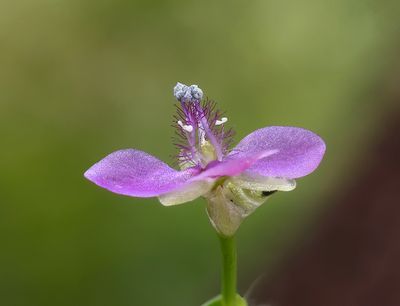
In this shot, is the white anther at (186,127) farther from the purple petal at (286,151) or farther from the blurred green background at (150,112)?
the blurred green background at (150,112)

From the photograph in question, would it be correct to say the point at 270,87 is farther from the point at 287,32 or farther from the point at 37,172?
the point at 37,172

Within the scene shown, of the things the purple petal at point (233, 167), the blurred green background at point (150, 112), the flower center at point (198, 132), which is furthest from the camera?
the blurred green background at point (150, 112)

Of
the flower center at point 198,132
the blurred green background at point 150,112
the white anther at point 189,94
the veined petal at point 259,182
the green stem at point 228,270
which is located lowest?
the blurred green background at point 150,112

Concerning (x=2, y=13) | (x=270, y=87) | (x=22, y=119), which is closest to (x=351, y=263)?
(x=270, y=87)

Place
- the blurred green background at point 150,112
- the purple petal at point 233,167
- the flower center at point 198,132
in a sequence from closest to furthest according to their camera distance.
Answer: the purple petal at point 233,167 < the flower center at point 198,132 < the blurred green background at point 150,112

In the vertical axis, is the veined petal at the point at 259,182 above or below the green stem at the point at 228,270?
above

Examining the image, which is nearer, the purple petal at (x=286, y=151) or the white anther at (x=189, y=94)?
the purple petal at (x=286, y=151)

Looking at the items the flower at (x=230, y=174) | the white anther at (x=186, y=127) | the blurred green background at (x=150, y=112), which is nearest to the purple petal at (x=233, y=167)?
the flower at (x=230, y=174)
